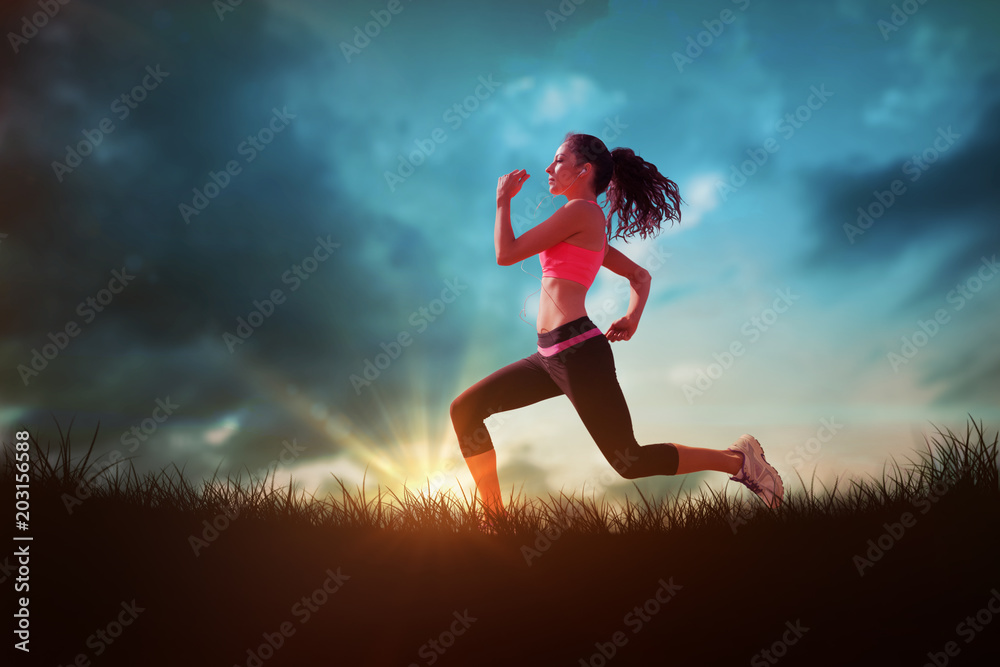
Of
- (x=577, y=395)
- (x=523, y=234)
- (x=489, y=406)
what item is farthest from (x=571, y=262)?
(x=489, y=406)

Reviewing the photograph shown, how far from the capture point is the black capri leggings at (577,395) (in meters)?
4.25

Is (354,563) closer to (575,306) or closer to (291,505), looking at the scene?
(291,505)

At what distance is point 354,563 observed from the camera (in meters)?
3.71

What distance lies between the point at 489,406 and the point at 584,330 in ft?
2.68

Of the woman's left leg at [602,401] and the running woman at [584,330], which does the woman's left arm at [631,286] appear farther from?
the woman's left leg at [602,401]

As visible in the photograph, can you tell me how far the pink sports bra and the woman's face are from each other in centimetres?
43

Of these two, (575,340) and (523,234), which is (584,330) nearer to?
(575,340)

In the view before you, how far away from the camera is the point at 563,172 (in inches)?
178

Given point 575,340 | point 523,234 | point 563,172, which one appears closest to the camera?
point 523,234

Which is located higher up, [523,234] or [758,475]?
[523,234]

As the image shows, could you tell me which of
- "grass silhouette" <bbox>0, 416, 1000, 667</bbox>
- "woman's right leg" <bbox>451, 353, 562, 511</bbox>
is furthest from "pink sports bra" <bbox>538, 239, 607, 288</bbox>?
"grass silhouette" <bbox>0, 416, 1000, 667</bbox>

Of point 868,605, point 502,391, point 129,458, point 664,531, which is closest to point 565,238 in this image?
point 502,391

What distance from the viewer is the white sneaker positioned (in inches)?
187

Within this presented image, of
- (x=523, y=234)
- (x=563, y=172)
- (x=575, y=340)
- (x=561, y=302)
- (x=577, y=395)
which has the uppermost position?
(x=563, y=172)
